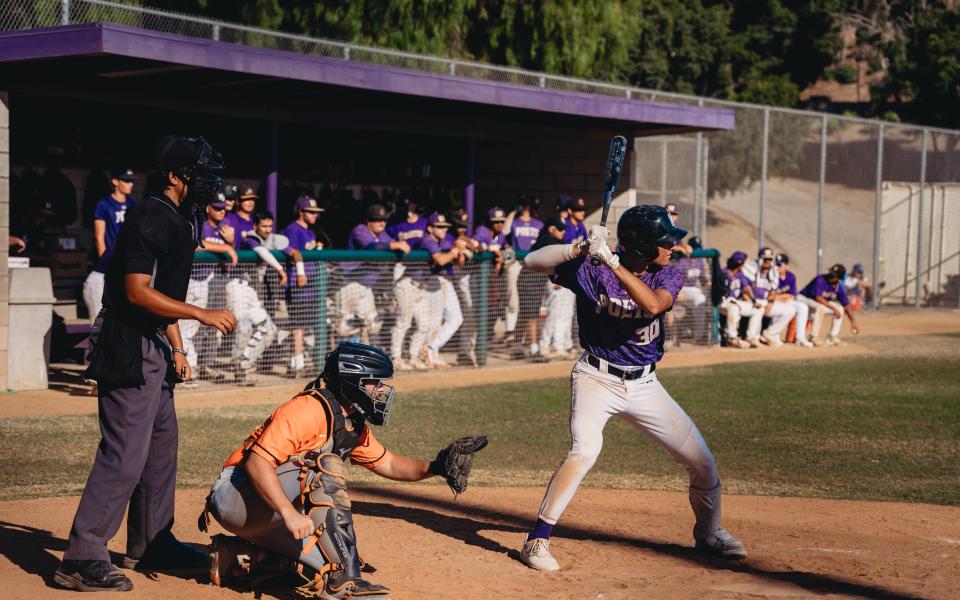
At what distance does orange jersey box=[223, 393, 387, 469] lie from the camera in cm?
462

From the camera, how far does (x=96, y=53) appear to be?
10.3 metres

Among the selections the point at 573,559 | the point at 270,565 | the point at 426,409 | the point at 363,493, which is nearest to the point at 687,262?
the point at 426,409

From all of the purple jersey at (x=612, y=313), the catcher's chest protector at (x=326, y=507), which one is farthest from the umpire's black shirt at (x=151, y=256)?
the purple jersey at (x=612, y=313)

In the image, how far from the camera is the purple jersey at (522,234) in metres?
14.2

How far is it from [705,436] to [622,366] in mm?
4201

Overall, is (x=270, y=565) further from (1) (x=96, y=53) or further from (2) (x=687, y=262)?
(2) (x=687, y=262)

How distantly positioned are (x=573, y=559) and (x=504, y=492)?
68.4 inches

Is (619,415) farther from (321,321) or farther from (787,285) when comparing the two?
(787,285)

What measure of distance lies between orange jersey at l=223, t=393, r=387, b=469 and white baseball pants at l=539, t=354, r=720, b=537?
1259 millimetres

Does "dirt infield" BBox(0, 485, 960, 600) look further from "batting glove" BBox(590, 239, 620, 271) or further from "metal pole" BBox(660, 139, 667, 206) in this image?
"metal pole" BBox(660, 139, 667, 206)

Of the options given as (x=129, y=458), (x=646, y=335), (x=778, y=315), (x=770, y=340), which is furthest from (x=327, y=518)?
(x=778, y=315)

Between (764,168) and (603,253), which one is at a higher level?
(764,168)

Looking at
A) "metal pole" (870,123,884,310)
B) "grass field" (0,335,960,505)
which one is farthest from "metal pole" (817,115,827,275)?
"grass field" (0,335,960,505)

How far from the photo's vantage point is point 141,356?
4836 millimetres
